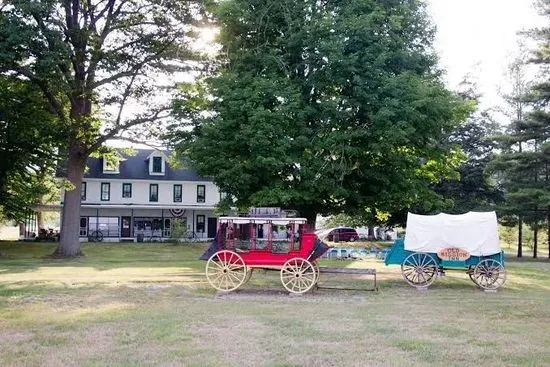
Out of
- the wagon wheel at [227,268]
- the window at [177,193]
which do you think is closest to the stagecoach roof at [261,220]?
the wagon wheel at [227,268]

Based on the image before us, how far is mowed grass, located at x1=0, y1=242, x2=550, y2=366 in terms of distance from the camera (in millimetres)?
9273

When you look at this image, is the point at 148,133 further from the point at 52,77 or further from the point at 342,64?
the point at 342,64

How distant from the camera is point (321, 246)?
720 inches

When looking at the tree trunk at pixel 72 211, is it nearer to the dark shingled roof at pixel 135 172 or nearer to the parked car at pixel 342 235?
the dark shingled roof at pixel 135 172

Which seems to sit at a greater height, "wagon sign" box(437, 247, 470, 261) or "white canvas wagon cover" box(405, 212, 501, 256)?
"white canvas wagon cover" box(405, 212, 501, 256)

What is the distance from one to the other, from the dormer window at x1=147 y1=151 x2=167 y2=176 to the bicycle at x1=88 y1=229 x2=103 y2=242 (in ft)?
Result: 23.9

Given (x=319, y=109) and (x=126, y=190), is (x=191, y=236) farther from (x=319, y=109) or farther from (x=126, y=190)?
(x=319, y=109)

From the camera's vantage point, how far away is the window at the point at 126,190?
58312 millimetres

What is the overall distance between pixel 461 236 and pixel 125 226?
44.0m

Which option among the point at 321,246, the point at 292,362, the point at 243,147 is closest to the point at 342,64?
the point at 243,147

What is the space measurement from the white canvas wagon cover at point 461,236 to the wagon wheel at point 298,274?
12.7 ft

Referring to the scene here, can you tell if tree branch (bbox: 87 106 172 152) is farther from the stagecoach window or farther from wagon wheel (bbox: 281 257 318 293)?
the stagecoach window

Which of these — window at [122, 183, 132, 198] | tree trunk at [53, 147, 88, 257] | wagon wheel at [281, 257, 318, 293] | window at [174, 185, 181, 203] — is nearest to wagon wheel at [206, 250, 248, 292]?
wagon wheel at [281, 257, 318, 293]

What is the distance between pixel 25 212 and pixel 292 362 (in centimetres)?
3569
